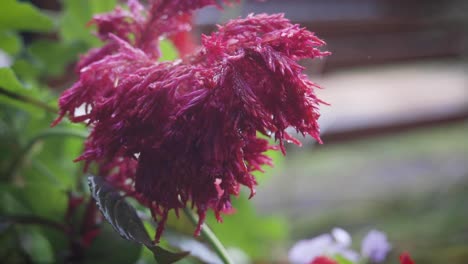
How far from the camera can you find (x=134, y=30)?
1.22 ft

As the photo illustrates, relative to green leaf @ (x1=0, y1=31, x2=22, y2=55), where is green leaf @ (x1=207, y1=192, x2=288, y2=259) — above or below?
below

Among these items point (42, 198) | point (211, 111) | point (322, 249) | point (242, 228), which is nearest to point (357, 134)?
point (242, 228)

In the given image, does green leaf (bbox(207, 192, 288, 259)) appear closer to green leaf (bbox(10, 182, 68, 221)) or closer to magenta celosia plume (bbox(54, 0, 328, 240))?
green leaf (bbox(10, 182, 68, 221))

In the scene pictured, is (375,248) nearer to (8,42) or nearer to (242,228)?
(242,228)

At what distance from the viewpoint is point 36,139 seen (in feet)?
1.47

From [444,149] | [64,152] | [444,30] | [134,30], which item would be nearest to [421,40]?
[444,30]

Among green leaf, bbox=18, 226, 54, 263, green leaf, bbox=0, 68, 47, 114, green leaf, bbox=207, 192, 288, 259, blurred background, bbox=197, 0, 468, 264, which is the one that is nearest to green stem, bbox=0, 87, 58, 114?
green leaf, bbox=0, 68, 47, 114

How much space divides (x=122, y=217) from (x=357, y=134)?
1264 mm

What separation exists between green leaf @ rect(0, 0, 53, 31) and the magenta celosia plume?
203mm

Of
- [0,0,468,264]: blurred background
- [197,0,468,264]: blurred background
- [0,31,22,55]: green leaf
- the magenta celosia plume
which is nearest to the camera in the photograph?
the magenta celosia plume

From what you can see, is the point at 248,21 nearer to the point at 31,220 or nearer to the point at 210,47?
the point at 210,47

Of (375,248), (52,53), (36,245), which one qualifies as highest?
(52,53)

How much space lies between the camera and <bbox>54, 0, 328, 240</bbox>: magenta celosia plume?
0.26 meters

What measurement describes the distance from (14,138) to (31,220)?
0.12 meters
